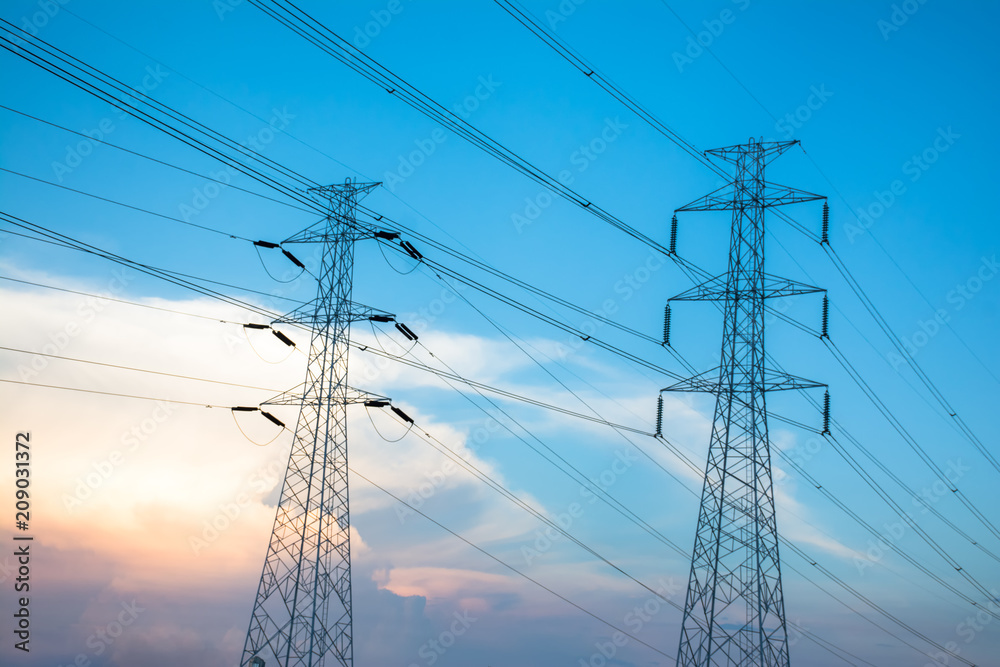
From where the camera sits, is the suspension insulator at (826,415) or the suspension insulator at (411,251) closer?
the suspension insulator at (411,251)

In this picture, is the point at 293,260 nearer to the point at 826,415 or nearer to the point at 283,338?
the point at 283,338

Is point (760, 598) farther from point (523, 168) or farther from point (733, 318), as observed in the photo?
point (523, 168)

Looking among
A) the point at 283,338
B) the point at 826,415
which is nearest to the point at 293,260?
the point at 283,338

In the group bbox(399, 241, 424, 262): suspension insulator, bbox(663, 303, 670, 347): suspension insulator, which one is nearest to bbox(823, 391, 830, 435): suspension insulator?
bbox(663, 303, 670, 347): suspension insulator

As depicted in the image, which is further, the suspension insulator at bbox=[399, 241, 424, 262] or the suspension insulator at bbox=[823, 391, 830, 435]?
the suspension insulator at bbox=[823, 391, 830, 435]

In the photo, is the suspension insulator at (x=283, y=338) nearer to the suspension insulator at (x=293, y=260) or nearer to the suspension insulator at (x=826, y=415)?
the suspension insulator at (x=293, y=260)

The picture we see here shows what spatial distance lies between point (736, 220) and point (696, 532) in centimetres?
1413

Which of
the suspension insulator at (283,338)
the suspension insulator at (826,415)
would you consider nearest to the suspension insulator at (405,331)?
the suspension insulator at (283,338)

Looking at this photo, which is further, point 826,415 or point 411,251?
point 826,415

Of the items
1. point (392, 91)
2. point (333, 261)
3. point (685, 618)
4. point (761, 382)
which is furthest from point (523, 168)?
point (685, 618)

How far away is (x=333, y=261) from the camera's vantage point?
4375 cm

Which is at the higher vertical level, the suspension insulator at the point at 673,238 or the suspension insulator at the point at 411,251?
the suspension insulator at the point at 673,238

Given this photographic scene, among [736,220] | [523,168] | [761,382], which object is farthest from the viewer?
[736,220]

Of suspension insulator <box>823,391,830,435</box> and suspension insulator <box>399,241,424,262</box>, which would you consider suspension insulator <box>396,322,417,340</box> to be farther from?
suspension insulator <box>823,391,830,435</box>
